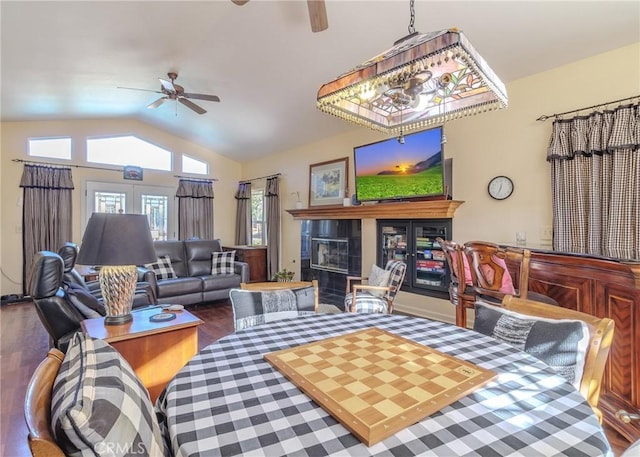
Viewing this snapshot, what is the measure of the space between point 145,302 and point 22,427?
5.13 feet

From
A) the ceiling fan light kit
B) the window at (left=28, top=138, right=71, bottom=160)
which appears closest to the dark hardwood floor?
the ceiling fan light kit

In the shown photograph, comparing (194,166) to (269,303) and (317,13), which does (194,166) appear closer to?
(317,13)

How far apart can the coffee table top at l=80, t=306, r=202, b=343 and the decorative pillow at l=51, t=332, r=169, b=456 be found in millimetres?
1072

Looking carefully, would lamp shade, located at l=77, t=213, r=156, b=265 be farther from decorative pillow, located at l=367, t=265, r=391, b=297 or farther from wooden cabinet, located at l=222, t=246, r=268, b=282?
wooden cabinet, located at l=222, t=246, r=268, b=282

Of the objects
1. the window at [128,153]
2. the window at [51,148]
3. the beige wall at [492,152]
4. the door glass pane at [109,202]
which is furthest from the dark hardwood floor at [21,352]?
the window at [128,153]

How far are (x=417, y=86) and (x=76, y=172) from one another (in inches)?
242

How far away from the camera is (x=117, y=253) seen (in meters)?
1.78

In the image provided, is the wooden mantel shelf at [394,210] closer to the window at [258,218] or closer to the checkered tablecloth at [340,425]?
the window at [258,218]

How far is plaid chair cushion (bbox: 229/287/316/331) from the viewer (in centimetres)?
174

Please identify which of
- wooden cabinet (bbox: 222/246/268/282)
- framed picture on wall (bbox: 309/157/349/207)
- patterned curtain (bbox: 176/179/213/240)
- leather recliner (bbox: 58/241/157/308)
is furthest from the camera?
patterned curtain (bbox: 176/179/213/240)

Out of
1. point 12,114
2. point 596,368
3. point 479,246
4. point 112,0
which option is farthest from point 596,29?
point 12,114

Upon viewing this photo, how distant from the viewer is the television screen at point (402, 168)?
3.46 m

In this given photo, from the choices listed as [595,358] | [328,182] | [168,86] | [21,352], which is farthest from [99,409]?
[328,182]

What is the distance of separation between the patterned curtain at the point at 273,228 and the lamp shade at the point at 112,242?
4.20 metres
